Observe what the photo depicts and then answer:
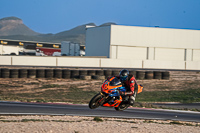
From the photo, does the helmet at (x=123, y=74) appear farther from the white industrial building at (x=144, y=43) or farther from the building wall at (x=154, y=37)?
the building wall at (x=154, y=37)

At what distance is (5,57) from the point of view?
43.0 meters

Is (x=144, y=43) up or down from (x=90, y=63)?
up

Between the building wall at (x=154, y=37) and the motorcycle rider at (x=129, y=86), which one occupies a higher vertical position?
the building wall at (x=154, y=37)

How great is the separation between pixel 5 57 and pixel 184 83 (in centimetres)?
2354

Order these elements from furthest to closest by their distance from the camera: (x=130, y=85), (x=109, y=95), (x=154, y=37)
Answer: (x=154, y=37) → (x=130, y=85) → (x=109, y=95)

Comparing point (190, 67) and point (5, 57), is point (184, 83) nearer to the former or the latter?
point (190, 67)

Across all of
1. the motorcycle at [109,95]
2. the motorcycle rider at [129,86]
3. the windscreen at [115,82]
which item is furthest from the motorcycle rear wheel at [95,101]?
the motorcycle rider at [129,86]

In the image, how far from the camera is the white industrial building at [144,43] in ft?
192

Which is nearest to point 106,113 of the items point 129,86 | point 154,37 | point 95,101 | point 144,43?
point 129,86

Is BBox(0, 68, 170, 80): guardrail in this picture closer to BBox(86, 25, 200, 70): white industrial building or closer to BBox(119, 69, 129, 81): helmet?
BBox(86, 25, 200, 70): white industrial building

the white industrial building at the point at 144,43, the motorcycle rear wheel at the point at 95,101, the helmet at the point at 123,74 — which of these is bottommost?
the motorcycle rear wheel at the point at 95,101

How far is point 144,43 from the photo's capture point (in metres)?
60.1

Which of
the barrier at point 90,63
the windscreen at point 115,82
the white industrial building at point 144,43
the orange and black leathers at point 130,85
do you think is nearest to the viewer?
the windscreen at point 115,82

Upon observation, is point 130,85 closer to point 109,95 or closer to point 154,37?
point 109,95
